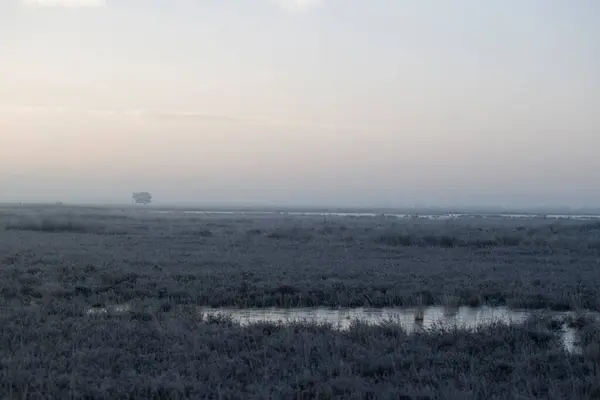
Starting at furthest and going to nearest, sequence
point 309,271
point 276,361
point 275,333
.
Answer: point 309,271
point 275,333
point 276,361

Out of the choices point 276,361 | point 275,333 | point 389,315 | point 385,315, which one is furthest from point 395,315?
point 276,361

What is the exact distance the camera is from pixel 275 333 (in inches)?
516

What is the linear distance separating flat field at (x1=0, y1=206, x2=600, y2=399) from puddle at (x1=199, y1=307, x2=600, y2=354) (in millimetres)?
686

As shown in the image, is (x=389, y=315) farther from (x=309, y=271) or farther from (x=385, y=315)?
(x=309, y=271)

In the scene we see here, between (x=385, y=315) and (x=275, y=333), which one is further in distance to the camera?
(x=385, y=315)

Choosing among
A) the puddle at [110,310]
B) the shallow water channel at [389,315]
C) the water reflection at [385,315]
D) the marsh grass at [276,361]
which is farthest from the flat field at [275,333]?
the water reflection at [385,315]

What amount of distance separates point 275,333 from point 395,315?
444 cm

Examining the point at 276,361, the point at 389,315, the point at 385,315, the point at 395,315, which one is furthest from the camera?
the point at 385,315

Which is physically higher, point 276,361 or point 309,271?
point 309,271

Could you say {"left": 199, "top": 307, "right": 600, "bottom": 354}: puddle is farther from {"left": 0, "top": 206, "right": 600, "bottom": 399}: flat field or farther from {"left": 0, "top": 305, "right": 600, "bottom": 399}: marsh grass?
{"left": 0, "top": 305, "right": 600, "bottom": 399}: marsh grass

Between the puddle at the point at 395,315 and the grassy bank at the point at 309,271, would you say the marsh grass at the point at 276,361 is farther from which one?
the grassy bank at the point at 309,271

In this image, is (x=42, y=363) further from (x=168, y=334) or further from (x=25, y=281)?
(x=25, y=281)

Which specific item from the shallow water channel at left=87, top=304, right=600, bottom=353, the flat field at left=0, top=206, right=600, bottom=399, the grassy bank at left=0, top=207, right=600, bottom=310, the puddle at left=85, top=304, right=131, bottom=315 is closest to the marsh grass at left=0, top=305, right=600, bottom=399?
the flat field at left=0, top=206, right=600, bottom=399

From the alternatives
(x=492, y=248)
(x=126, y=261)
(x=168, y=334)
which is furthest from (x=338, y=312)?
Answer: (x=492, y=248)
